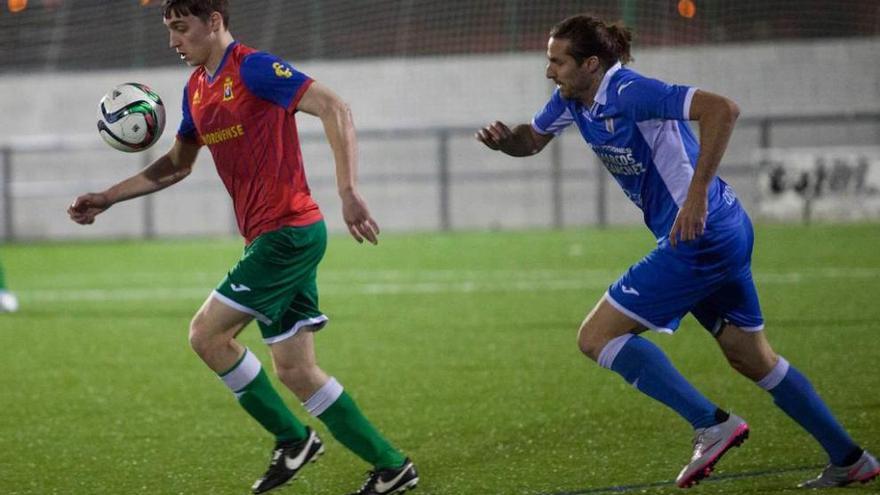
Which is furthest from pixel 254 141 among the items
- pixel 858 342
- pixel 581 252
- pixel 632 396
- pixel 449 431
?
pixel 581 252

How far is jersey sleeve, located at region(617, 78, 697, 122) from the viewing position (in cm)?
465

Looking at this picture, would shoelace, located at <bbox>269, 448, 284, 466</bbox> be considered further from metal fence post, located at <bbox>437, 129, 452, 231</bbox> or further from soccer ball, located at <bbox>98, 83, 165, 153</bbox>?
metal fence post, located at <bbox>437, 129, 452, 231</bbox>

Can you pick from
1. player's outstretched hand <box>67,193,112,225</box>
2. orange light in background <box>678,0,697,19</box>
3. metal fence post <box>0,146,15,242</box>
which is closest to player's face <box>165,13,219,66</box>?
player's outstretched hand <box>67,193,112,225</box>

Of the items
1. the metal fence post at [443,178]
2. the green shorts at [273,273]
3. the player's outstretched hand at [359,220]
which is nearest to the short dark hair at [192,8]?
the green shorts at [273,273]

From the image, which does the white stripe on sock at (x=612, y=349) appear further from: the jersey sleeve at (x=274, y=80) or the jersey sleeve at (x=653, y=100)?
the jersey sleeve at (x=274, y=80)

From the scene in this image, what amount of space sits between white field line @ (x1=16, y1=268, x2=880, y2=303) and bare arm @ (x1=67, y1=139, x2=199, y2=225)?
8.09m

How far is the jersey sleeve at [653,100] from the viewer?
4652mm

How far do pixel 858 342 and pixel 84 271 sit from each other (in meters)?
11.6

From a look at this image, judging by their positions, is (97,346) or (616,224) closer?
(97,346)

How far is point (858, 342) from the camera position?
902cm

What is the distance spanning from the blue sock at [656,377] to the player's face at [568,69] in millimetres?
982

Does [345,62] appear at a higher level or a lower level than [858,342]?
higher

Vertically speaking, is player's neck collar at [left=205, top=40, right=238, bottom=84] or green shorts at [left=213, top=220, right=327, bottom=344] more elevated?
player's neck collar at [left=205, top=40, right=238, bottom=84]

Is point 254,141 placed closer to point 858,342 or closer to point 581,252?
point 858,342
